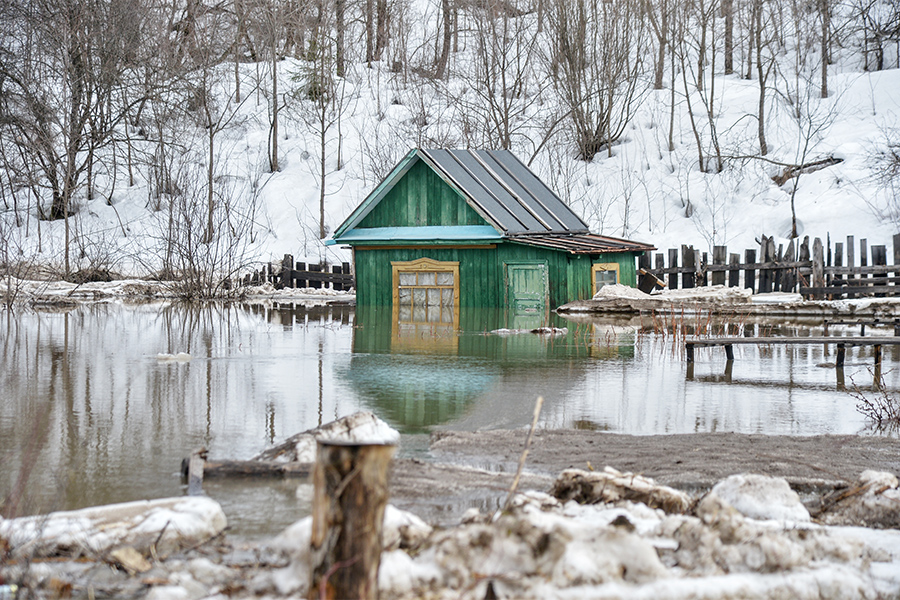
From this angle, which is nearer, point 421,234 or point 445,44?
point 421,234

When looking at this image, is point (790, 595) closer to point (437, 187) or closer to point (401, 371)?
Result: point (401, 371)

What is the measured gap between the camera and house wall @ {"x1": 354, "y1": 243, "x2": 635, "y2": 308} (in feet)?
87.8

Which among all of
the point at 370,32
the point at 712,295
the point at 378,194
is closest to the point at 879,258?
the point at 712,295

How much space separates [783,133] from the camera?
4375 cm

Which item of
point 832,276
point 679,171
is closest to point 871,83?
point 679,171

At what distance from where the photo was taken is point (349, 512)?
10.7 feet

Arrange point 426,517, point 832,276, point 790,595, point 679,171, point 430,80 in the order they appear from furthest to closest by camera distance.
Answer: point 430,80
point 679,171
point 832,276
point 426,517
point 790,595

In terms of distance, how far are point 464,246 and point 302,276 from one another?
9.50 metres

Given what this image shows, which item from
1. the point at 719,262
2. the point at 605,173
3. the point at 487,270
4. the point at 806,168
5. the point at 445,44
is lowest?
the point at 487,270

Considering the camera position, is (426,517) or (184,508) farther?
(426,517)

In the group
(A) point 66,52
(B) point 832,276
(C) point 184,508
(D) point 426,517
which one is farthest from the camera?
(A) point 66,52

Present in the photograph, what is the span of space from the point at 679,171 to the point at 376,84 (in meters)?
19.7

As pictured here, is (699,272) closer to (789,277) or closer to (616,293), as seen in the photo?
(789,277)

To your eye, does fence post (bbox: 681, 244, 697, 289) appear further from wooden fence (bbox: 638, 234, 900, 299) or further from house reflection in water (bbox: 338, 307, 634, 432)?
house reflection in water (bbox: 338, 307, 634, 432)
